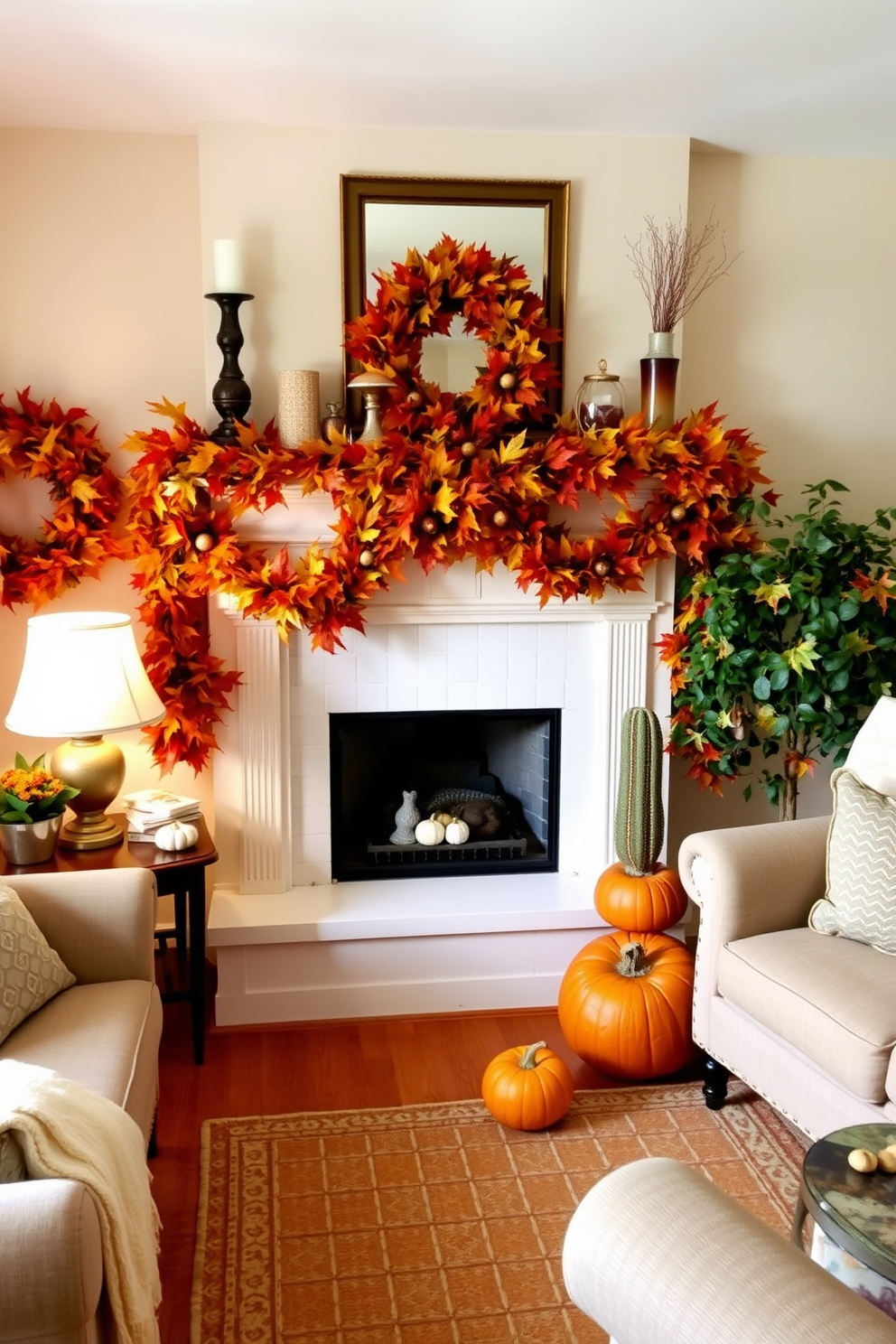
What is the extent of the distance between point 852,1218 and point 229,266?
2633 millimetres

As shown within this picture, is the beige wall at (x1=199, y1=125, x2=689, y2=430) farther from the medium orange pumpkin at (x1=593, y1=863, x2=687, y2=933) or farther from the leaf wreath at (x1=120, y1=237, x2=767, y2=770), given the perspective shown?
the medium orange pumpkin at (x1=593, y1=863, x2=687, y2=933)

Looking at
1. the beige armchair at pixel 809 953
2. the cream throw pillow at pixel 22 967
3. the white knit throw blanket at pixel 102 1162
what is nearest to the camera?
the white knit throw blanket at pixel 102 1162

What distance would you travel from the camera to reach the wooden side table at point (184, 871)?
9.34 ft

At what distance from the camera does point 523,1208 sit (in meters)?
2.35

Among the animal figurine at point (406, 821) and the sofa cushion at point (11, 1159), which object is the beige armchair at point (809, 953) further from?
the sofa cushion at point (11, 1159)

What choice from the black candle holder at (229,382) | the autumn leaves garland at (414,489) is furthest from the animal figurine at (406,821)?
the black candle holder at (229,382)

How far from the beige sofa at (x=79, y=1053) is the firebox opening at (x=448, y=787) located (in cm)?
110

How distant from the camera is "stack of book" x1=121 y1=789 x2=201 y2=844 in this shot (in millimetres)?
2990

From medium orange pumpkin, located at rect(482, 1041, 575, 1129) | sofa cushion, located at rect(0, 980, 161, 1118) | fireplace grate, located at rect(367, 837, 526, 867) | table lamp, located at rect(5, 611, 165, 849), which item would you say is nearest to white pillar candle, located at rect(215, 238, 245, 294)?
table lamp, located at rect(5, 611, 165, 849)

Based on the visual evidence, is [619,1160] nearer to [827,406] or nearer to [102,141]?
[827,406]

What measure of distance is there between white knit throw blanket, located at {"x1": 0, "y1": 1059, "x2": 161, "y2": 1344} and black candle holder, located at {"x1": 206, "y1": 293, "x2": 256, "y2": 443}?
6.30ft

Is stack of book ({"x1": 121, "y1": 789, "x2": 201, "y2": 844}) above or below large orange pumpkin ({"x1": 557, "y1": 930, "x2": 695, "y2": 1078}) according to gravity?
above

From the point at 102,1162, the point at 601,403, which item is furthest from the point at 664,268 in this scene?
the point at 102,1162

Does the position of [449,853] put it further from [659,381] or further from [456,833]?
[659,381]
